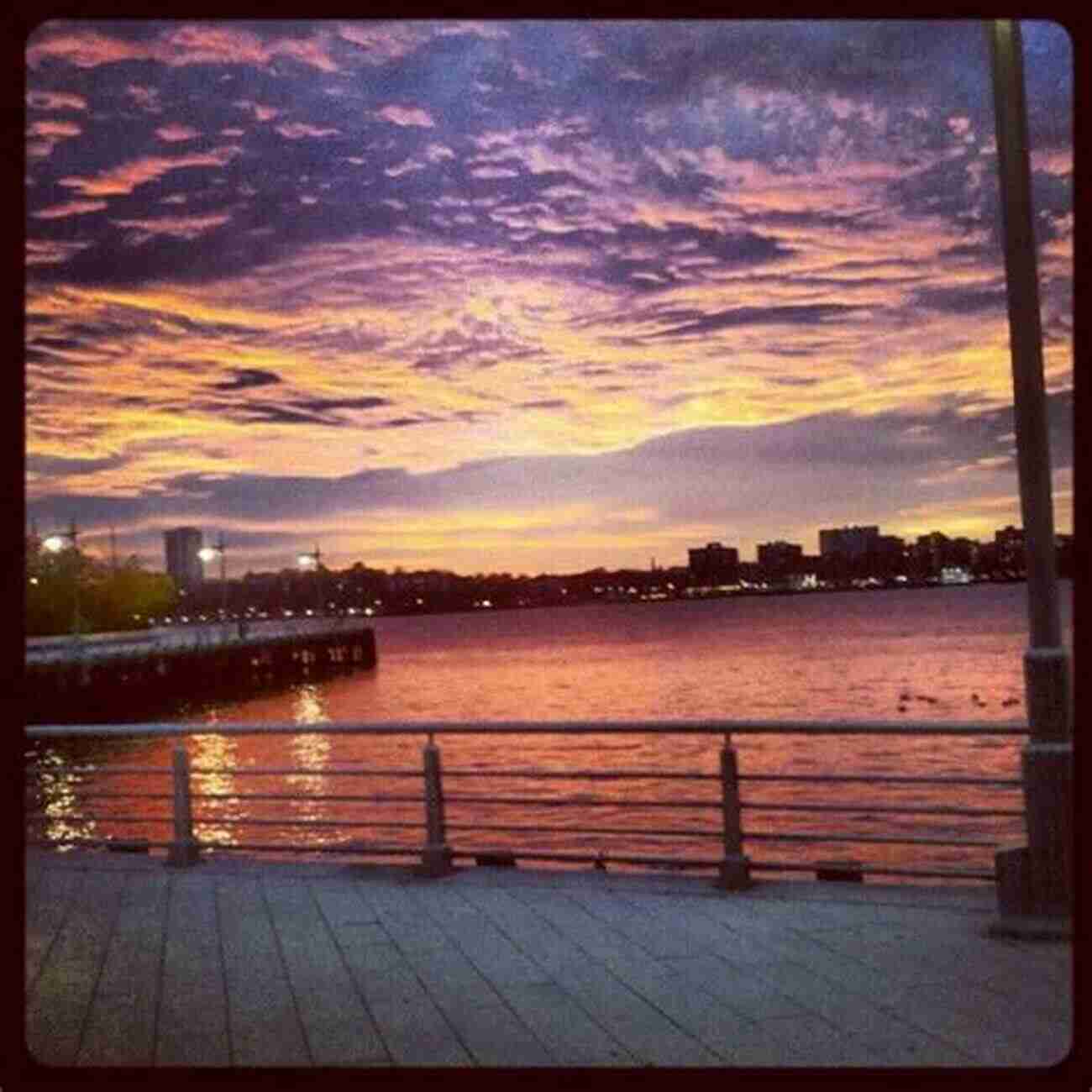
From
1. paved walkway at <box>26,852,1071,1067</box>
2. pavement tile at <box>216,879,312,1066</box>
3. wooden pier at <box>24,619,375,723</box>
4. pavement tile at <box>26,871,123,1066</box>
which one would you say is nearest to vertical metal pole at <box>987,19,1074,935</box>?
paved walkway at <box>26,852,1071,1067</box>

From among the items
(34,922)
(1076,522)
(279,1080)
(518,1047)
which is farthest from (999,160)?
(34,922)

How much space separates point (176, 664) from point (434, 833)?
5937 centimetres

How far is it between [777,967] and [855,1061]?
100cm

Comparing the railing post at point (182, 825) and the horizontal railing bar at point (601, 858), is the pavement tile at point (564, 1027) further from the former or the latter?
the railing post at point (182, 825)

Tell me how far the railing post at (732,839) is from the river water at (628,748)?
22cm

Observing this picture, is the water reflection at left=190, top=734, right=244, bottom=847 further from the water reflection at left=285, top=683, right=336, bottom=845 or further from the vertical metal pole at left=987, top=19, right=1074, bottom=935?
the vertical metal pole at left=987, top=19, right=1074, bottom=935

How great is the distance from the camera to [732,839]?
22.3 feet

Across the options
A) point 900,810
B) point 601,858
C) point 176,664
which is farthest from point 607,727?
point 176,664

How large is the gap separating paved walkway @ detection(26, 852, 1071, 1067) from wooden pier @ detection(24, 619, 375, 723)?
38040 mm

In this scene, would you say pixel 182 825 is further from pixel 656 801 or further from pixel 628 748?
pixel 628 748

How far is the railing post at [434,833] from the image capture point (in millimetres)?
7461

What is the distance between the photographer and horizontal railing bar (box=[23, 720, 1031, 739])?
6363 millimetres

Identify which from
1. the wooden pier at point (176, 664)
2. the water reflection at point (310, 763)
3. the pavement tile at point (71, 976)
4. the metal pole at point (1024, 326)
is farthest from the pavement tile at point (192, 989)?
the wooden pier at point (176, 664)

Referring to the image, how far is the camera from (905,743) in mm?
39031
